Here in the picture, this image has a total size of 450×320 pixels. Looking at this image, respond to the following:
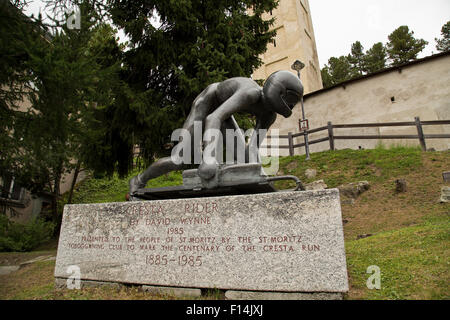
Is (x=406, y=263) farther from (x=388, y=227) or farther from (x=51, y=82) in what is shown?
(x=51, y=82)

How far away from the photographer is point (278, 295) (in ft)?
7.75

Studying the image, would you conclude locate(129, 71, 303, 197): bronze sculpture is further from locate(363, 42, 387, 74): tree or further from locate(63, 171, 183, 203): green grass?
locate(363, 42, 387, 74): tree

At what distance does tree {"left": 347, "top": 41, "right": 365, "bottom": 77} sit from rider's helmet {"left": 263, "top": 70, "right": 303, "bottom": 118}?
3844 cm

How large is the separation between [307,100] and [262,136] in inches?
618

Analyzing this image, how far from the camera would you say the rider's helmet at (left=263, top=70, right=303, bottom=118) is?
3.36m

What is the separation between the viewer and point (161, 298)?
8.61 feet

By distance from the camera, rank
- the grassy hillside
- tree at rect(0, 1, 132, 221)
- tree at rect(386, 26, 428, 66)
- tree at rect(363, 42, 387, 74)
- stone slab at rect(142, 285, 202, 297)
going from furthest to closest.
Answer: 1. tree at rect(363, 42, 387, 74)
2. tree at rect(386, 26, 428, 66)
3. tree at rect(0, 1, 132, 221)
4. the grassy hillside
5. stone slab at rect(142, 285, 202, 297)

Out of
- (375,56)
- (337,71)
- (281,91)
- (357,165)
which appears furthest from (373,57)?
(281,91)

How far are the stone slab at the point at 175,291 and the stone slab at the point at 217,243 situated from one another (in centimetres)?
5

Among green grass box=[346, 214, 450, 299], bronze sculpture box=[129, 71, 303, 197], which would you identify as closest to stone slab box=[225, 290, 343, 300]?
green grass box=[346, 214, 450, 299]

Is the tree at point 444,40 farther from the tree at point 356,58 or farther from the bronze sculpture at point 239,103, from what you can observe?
the bronze sculpture at point 239,103

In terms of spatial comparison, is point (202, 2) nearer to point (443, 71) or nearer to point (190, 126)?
point (190, 126)

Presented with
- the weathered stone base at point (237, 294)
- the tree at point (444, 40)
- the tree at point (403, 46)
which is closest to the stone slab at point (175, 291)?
the weathered stone base at point (237, 294)

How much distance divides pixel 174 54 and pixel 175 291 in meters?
6.23
